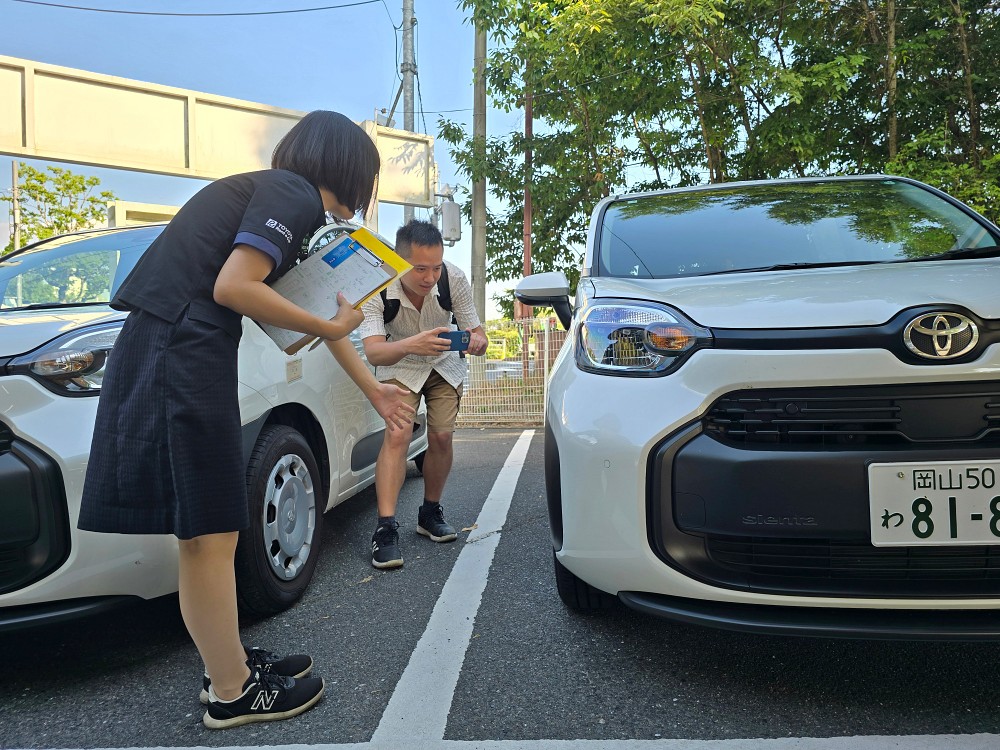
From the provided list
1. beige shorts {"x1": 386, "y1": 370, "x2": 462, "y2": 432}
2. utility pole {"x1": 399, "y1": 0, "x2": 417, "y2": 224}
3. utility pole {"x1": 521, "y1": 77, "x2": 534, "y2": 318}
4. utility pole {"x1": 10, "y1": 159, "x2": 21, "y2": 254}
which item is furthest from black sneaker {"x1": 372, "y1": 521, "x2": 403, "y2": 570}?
utility pole {"x1": 399, "y1": 0, "x2": 417, "y2": 224}

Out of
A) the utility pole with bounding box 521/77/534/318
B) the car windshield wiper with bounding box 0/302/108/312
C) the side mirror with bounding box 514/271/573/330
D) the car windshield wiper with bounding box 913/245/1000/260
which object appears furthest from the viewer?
the utility pole with bounding box 521/77/534/318

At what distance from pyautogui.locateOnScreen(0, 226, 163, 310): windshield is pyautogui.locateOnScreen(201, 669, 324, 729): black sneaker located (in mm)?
1545

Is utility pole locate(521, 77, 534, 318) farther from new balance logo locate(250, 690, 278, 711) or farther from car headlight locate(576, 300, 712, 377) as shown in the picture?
new balance logo locate(250, 690, 278, 711)

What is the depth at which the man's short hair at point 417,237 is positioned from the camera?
3167 millimetres

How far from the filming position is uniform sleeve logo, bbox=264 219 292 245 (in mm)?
1600

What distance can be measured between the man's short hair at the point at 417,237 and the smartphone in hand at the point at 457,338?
0.42m

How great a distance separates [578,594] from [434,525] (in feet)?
4.11

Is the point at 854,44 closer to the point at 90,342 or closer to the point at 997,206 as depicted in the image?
the point at 997,206

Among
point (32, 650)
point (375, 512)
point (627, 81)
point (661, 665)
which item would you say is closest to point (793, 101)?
point (627, 81)

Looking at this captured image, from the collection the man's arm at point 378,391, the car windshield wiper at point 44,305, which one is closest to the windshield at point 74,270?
the car windshield wiper at point 44,305

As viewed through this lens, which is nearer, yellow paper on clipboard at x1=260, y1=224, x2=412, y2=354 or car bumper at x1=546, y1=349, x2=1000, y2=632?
car bumper at x1=546, y1=349, x2=1000, y2=632

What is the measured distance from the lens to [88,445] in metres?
1.85

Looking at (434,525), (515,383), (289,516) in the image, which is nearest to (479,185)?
(515,383)

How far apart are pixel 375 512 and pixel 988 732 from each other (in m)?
2.85
